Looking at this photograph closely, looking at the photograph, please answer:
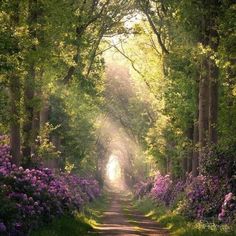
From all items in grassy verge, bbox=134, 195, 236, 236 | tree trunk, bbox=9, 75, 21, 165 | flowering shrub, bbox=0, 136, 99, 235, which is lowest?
grassy verge, bbox=134, 195, 236, 236

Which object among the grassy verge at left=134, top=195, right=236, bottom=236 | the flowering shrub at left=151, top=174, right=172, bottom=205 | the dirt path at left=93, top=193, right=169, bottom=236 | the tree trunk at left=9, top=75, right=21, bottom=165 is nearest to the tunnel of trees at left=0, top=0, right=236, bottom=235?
the tree trunk at left=9, top=75, right=21, bottom=165

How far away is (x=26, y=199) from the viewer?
53.6 feet

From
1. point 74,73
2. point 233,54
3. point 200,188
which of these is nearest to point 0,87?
point 233,54

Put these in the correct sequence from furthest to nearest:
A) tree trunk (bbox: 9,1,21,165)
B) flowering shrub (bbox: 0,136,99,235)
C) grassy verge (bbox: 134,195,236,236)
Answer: tree trunk (bbox: 9,1,21,165) → grassy verge (bbox: 134,195,236,236) → flowering shrub (bbox: 0,136,99,235)

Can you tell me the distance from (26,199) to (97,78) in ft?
79.7

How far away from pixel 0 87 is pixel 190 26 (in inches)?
368

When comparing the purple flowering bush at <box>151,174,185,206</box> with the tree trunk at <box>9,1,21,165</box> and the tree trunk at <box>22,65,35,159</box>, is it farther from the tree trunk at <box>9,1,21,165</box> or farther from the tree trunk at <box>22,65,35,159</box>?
the tree trunk at <box>9,1,21,165</box>

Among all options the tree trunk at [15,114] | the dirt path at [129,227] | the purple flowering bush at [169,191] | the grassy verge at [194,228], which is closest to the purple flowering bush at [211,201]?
the grassy verge at [194,228]

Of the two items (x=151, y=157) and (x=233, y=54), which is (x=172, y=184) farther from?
(x=233, y=54)

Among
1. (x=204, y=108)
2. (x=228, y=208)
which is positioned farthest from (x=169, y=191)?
(x=228, y=208)

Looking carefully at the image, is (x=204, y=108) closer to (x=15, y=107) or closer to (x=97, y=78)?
(x=15, y=107)

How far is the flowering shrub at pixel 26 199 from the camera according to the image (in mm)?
13117

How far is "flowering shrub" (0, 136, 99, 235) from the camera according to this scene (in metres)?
13.1

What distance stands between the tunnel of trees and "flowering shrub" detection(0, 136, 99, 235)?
131 millimetres
